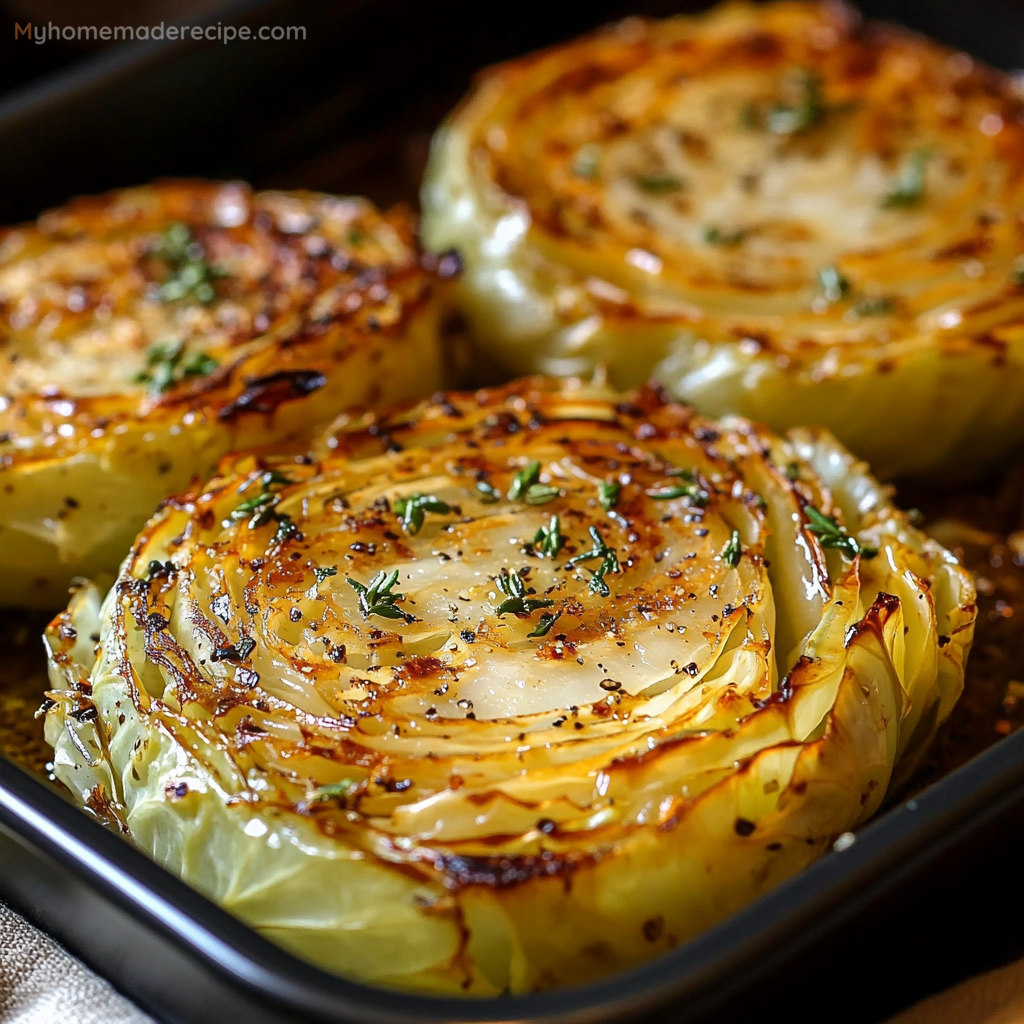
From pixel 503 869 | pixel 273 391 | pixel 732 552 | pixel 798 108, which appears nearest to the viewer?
pixel 503 869

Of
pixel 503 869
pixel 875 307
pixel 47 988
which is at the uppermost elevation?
pixel 875 307

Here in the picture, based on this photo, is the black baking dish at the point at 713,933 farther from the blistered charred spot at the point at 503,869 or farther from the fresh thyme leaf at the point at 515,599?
the fresh thyme leaf at the point at 515,599

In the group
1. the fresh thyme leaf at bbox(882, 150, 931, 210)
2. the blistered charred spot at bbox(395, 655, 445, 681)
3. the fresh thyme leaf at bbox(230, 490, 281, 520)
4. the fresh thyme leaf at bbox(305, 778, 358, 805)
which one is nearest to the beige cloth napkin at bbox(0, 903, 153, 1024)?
the fresh thyme leaf at bbox(305, 778, 358, 805)

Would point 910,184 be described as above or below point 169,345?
above

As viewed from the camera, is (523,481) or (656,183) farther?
(656,183)

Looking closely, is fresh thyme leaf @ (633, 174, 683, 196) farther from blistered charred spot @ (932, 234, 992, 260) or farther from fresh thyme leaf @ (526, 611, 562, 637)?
fresh thyme leaf @ (526, 611, 562, 637)

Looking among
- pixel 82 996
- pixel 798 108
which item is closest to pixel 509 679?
pixel 82 996

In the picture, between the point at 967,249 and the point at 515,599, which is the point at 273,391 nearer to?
the point at 515,599

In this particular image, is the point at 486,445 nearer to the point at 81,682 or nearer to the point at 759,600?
the point at 759,600
